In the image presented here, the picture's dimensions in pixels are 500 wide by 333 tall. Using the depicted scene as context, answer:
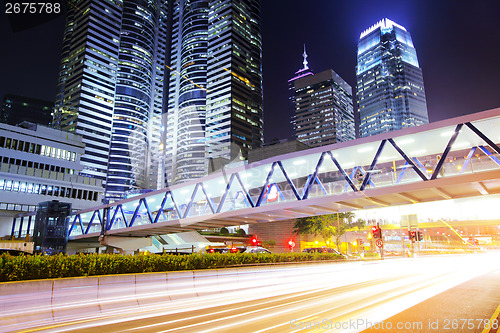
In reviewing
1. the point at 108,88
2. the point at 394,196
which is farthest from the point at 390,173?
the point at 108,88

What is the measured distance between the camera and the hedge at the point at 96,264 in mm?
10500

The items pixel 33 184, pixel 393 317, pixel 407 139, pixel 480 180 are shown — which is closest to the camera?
pixel 393 317

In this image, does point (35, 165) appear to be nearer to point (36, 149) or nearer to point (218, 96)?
point (36, 149)

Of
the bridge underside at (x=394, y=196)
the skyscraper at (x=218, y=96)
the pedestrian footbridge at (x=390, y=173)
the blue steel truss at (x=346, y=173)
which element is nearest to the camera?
the bridge underside at (x=394, y=196)

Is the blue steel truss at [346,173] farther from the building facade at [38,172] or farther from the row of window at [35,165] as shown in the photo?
the row of window at [35,165]

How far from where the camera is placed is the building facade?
2303 inches

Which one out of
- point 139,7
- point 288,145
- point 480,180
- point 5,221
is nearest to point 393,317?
point 480,180

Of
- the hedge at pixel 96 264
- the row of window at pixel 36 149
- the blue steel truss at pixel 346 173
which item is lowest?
the hedge at pixel 96 264

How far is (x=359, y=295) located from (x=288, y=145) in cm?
4499

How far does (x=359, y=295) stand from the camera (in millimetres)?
14148

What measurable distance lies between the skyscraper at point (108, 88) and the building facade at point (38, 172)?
8204 cm

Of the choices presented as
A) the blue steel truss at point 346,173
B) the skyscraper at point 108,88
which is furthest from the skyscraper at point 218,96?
the blue steel truss at point 346,173

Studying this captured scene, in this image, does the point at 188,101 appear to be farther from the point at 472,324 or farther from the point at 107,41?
the point at 472,324

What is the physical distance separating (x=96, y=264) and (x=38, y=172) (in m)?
61.1
